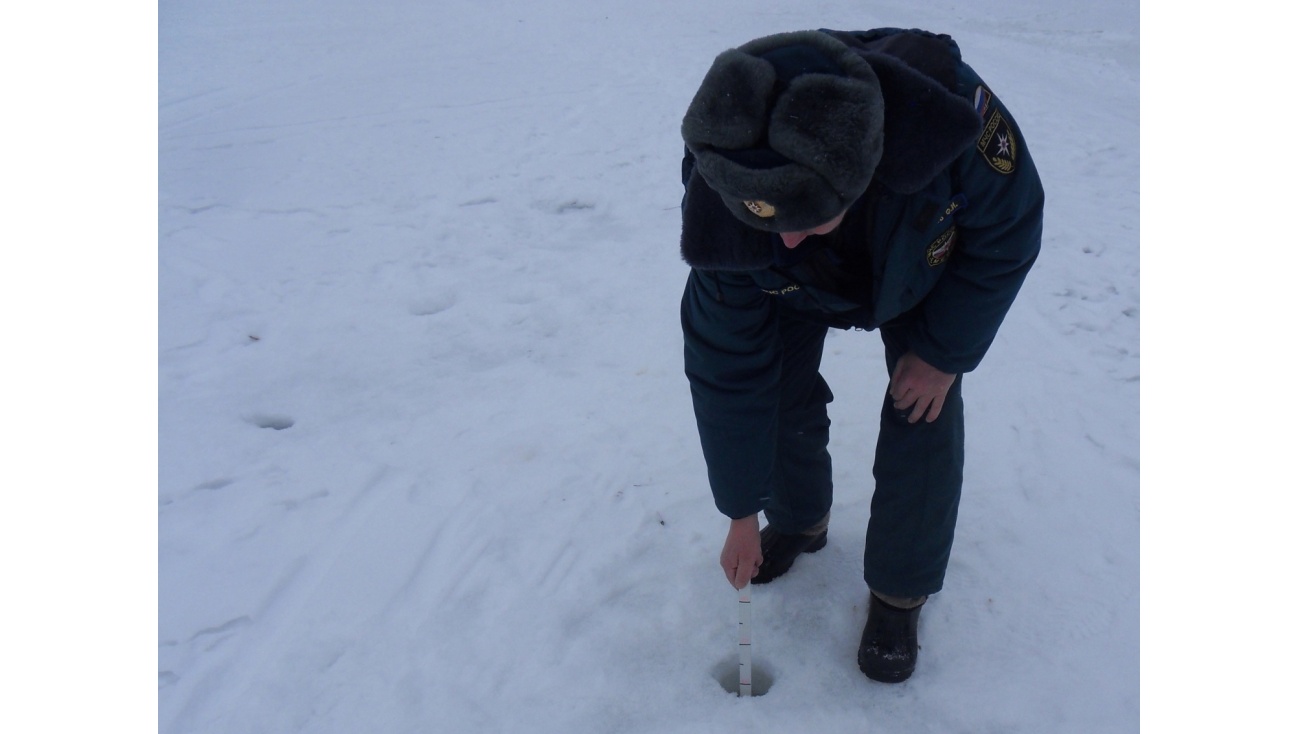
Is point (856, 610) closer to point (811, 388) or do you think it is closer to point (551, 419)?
point (811, 388)

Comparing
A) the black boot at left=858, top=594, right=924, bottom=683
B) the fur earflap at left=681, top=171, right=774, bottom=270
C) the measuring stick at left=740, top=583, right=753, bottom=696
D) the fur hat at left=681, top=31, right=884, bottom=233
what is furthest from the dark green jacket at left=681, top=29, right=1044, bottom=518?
the black boot at left=858, top=594, right=924, bottom=683

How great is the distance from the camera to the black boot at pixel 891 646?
77.1 inches

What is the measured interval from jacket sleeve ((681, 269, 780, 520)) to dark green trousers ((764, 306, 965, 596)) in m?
0.19

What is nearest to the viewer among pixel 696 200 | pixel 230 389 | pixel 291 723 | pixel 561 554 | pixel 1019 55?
pixel 696 200

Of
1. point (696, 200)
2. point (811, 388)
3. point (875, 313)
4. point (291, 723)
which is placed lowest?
point (291, 723)

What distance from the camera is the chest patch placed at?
4.85 feet

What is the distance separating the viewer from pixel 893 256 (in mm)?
1467

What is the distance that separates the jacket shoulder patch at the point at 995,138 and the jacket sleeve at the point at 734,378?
476 millimetres

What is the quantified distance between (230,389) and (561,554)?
5.35 feet

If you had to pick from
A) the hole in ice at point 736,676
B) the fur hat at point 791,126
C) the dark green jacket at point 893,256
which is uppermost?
the fur hat at point 791,126

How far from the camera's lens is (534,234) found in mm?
4266

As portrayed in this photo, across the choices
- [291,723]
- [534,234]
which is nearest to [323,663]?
[291,723]

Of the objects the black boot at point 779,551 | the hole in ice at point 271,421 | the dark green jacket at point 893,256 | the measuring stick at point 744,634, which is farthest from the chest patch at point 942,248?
the hole in ice at point 271,421

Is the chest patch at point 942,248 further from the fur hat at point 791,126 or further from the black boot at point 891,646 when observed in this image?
the black boot at point 891,646
